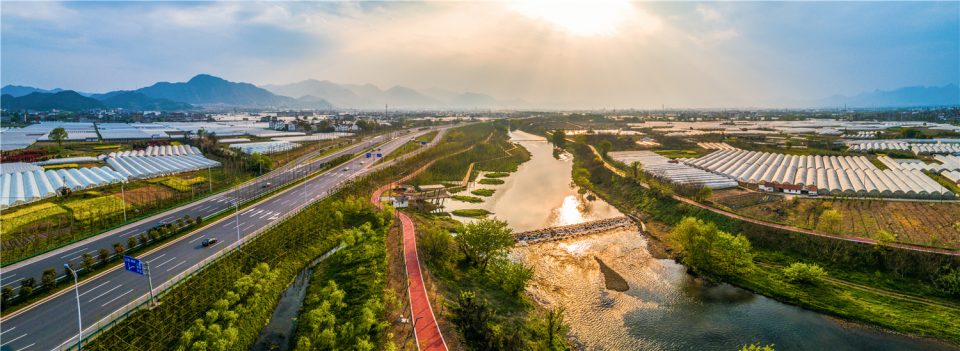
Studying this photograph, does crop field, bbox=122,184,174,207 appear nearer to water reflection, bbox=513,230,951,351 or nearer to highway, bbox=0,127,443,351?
highway, bbox=0,127,443,351

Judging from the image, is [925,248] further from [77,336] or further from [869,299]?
[77,336]

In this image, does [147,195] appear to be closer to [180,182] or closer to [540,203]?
[180,182]

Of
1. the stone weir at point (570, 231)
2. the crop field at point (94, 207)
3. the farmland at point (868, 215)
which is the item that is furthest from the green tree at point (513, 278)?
the crop field at point (94, 207)

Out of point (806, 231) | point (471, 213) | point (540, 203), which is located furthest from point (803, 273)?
point (471, 213)

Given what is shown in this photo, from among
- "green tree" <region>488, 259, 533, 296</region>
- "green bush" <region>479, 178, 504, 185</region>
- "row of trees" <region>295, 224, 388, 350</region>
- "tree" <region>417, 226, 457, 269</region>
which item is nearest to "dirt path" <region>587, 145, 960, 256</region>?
"green tree" <region>488, 259, 533, 296</region>

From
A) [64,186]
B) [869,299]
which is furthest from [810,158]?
[64,186]
